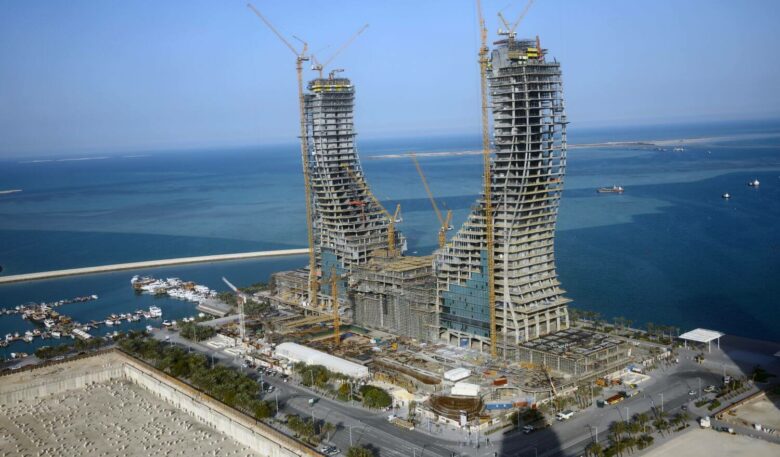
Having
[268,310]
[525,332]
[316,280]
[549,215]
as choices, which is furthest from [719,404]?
[268,310]

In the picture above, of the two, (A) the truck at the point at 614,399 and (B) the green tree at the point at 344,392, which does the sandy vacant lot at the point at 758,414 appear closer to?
(A) the truck at the point at 614,399

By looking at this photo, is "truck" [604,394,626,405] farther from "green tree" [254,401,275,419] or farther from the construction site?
"green tree" [254,401,275,419]

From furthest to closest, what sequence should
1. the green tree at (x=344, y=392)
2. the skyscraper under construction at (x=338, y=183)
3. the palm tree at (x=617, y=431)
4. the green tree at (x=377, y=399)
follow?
1. the skyscraper under construction at (x=338, y=183)
2. the green tree at (x=344, y=392)
3. the green tree at (x=377, y=399)
4. the palm tree at (x=617, y=431)

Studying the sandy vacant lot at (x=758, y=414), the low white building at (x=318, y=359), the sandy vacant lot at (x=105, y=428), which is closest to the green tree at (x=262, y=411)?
the sandy vacant lot at (x=105, y=428)

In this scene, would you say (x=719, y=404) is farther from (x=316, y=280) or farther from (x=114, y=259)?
(x=114, y=259)

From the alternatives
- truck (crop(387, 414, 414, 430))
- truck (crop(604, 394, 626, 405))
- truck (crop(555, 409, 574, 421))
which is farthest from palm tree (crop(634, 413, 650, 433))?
truck (crop(387, 414, 414, 430))
